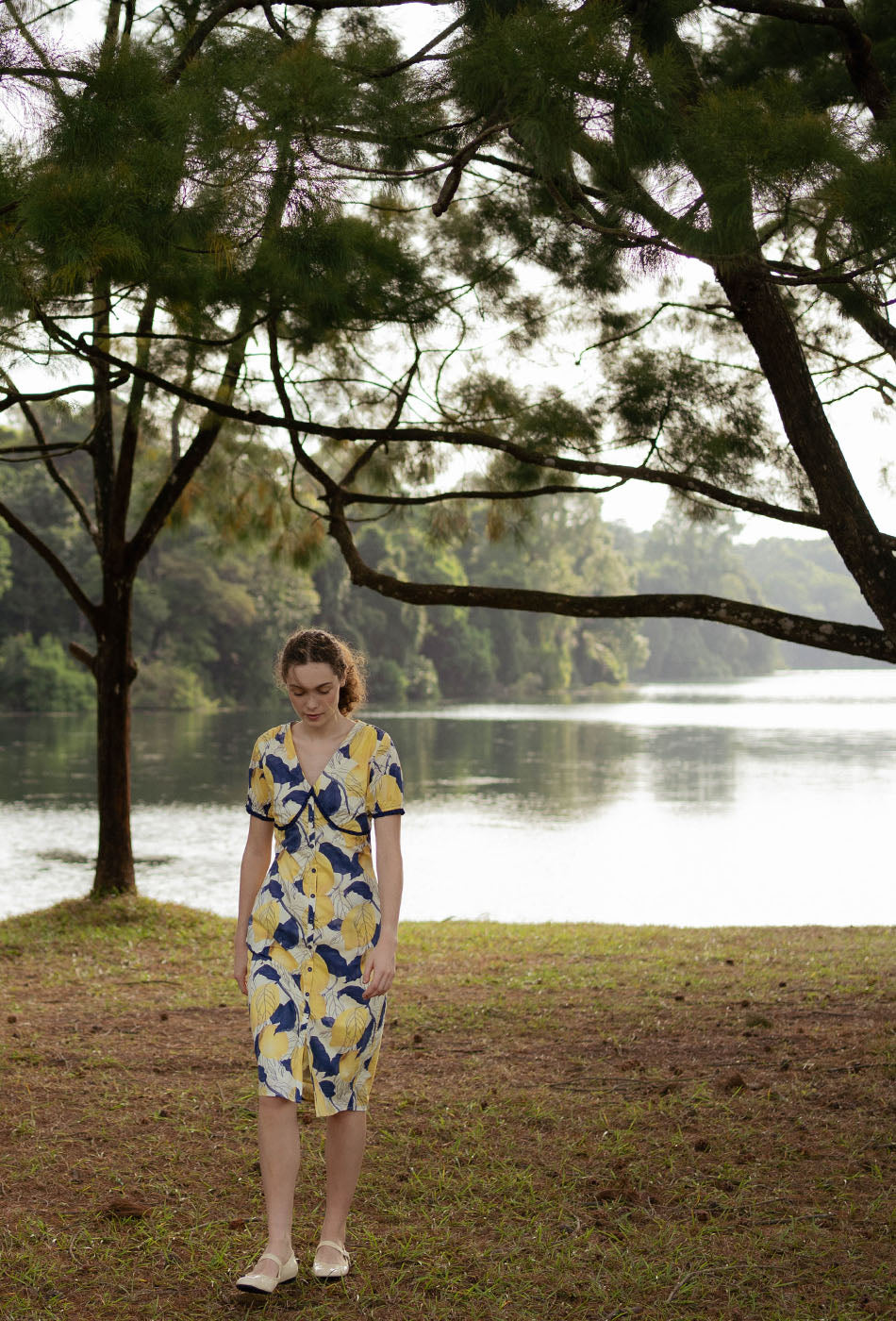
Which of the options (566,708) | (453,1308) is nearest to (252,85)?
(453,1308)

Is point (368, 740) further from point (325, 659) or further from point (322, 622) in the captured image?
point (322, 622)

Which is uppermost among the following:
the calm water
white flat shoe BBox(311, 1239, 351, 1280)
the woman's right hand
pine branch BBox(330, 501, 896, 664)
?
pine branch BBox(330, 501, 896, 664)

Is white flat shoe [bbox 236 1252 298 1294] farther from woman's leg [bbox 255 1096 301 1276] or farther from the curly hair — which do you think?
the curly hair

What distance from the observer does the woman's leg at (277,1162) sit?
2.52 metres

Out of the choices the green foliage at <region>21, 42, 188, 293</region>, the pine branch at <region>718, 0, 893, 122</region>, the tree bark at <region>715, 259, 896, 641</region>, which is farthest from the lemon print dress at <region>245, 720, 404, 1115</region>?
the pine branch at <region>718, 0, 893, 122</region>

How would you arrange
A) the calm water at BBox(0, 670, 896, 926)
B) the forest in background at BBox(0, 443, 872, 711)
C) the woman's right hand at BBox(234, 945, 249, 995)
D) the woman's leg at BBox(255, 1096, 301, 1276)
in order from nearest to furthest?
the woman's leg at BBox(255, 1096, 301, 1276) → the woman's right hand at BBox(234, 945, 249, 995) → the calm water at BBox(0, 670, 896, 926) → the forest in background at BBox(0, 443, 872, 711)

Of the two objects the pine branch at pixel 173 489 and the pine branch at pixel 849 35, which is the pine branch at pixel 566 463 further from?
the pine branch at pixel 173 489

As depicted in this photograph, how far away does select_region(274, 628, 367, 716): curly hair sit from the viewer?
2.70 m

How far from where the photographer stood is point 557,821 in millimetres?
17719

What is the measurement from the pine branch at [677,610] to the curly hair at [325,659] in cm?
162

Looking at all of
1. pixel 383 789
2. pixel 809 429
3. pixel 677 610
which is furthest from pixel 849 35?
pixel 383 789

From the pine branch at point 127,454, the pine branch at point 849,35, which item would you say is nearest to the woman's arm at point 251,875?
the pine branch at point 849,35

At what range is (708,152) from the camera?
3.47 m

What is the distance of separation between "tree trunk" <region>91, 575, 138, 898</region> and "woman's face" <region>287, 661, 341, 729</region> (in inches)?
200
